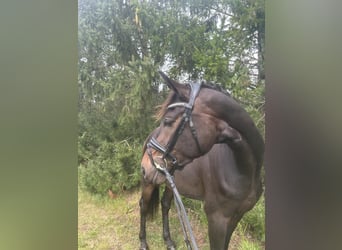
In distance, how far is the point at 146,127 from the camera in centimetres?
151

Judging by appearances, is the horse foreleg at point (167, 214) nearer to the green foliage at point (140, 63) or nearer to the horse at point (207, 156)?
the horse at point (207, 156)

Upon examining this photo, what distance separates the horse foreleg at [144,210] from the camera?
4.92 ft

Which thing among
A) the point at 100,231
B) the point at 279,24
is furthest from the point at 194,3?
the point at 100,231

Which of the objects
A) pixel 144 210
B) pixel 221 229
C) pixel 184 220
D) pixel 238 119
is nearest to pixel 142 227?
pixel 144 210

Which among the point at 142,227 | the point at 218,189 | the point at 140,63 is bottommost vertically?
the point at 142,227

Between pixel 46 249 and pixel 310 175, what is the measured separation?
108 centimetres

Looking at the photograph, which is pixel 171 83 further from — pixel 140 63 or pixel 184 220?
pixel 184 220

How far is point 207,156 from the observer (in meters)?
1.49

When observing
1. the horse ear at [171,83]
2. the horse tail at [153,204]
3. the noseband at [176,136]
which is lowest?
the horse tail at [153,204]

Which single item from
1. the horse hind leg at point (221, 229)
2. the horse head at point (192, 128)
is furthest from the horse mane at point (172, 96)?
the horse hind leg at point (221, 229)

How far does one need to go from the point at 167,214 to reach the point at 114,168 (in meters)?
0.28

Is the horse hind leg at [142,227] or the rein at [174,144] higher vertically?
the rein at [174,144]

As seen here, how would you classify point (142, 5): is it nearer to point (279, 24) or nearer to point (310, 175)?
point (279, 24)

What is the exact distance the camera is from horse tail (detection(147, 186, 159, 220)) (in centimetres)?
149
